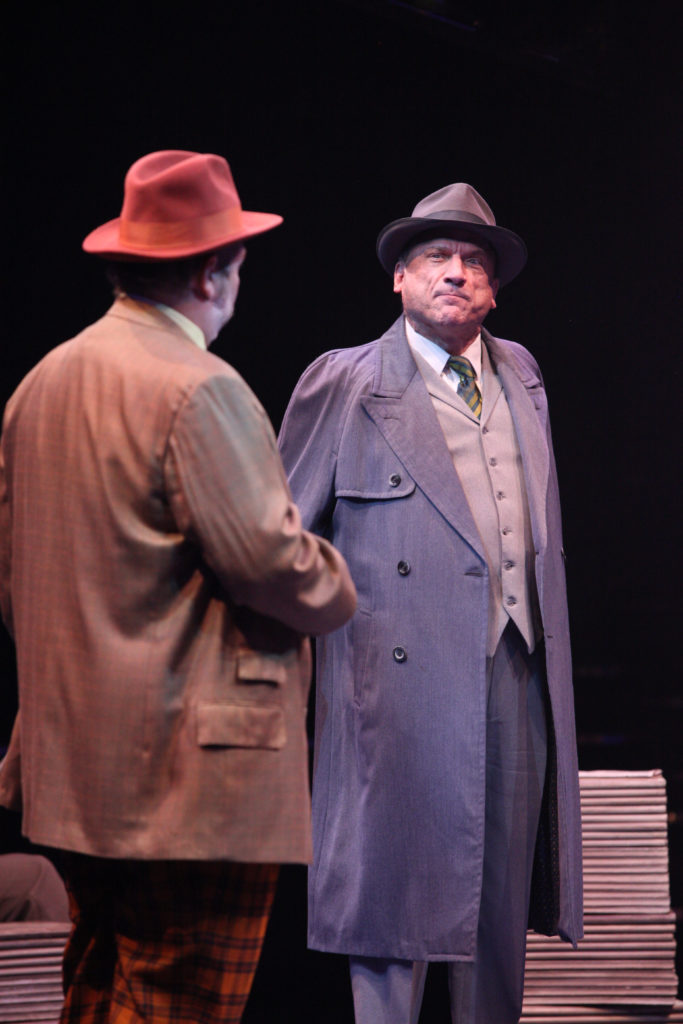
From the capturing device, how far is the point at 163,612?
1674 mm

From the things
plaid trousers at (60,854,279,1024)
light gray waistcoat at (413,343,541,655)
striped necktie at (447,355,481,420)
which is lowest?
plaid trousers at (60,854,279,1024)

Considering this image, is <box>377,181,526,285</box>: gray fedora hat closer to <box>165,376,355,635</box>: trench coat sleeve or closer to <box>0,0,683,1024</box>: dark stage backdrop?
<box>0,0,683,1024</box>: dark stage backdrop

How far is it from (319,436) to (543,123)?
176 centimetres

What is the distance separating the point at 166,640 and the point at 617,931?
6.30 ft

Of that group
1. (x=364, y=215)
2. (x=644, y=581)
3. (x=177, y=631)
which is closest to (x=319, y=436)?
(x=177, y=631)

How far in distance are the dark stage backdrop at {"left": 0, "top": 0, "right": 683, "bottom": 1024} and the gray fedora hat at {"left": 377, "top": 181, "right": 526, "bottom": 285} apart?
982 mm

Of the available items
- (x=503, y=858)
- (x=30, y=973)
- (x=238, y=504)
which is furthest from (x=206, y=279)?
(x=30, y=973)

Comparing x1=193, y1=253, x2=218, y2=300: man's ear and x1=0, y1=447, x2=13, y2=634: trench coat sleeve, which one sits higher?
x1=193, y1=253, x2=218, y2=300: man's ear

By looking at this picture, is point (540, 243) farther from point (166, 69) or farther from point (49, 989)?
point (49, 989)

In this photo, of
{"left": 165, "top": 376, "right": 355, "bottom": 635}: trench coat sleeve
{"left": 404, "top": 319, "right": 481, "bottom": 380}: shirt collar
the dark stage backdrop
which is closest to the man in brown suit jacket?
{"left": 165, "top": 376, "right": 355, "bottom": 635}: trench coat sleeve

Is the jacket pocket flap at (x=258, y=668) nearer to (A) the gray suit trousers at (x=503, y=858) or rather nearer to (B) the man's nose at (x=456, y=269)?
(A) the gray suit trousers at (x=503, y=858)

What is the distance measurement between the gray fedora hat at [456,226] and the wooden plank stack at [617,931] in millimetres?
1340

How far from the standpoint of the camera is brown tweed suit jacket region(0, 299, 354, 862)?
1.63m

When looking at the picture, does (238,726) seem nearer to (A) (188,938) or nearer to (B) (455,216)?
(A) (188,938)
